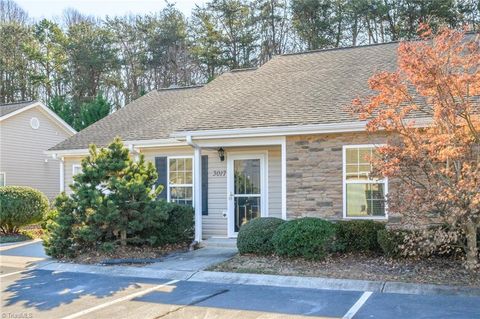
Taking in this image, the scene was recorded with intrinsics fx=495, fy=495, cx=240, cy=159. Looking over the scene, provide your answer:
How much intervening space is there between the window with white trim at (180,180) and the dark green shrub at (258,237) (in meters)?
3.41

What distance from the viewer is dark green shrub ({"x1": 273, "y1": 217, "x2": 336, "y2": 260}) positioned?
919cm

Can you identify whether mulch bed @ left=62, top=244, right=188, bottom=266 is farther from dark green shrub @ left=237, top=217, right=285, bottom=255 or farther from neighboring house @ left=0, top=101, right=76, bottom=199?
neighboring house @ left=0, top=101, right=76, bottom=199

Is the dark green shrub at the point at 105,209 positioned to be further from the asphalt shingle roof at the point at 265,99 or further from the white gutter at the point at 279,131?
the asphalt shingle roof at the point at 265,99

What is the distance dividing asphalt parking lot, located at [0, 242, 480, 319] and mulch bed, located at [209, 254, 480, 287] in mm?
759

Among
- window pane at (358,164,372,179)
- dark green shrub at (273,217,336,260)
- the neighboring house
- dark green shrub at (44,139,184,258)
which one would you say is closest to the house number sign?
dark green shrub at (44,139,184,258)

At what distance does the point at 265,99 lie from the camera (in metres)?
12.8

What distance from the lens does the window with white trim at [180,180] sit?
13320 millimetres

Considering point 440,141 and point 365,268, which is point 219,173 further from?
point 440,141

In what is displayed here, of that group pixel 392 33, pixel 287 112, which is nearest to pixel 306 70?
pixel 287 112

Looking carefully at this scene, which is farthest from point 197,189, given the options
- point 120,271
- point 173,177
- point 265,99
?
point 120,271

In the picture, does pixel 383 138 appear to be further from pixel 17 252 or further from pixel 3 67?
pixel 3 67

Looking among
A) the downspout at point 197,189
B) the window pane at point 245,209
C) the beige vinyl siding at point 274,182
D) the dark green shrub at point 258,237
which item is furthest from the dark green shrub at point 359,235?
the downspout at point 197,189

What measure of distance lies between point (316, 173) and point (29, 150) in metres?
16.7

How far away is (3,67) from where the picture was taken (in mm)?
33469
